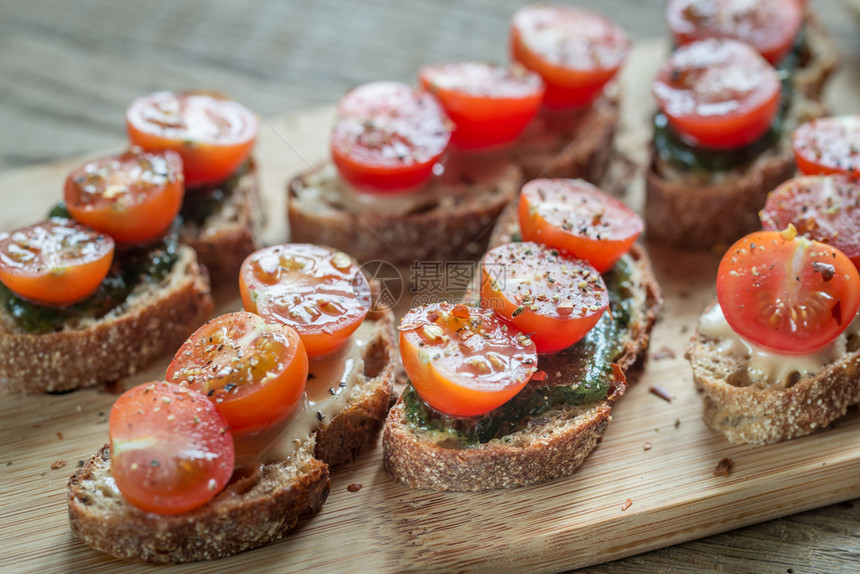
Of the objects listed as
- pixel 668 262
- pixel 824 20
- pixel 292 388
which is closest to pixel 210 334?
pixel 292 388

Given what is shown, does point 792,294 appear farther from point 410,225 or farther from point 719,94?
point 410,225

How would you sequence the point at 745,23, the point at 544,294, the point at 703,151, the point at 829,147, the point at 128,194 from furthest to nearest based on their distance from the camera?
the point at 745,23, the point at 703,151, the point at 829,147, the point at 128,194, the point at 544,294

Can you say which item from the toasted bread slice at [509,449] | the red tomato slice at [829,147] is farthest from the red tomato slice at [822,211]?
the toasted bread slice at [509,449]

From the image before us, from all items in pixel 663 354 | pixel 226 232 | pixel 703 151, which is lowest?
pixel 663 354

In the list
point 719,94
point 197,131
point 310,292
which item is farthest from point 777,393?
point 197,131

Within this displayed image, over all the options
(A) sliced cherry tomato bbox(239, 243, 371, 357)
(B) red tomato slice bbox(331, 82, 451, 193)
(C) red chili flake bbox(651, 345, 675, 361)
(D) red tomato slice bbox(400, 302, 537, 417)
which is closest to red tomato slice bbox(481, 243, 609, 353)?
(D) red tomato slice bbox(400, 302, 537, 417)

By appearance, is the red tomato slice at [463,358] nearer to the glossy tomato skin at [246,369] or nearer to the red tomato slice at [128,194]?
the glossy tomato skin at [246,369]
